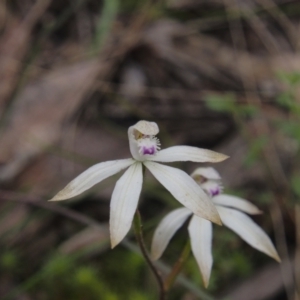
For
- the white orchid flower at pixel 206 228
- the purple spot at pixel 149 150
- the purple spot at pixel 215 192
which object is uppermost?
the purple spot at pixel 149 150

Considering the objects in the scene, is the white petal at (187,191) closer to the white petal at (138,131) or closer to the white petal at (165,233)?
the white petal at (138,131)

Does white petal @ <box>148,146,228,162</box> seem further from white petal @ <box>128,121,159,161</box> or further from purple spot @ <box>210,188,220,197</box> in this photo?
purple spot @ <box>210,188,220,197</box>

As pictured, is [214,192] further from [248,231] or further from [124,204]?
[124,204]

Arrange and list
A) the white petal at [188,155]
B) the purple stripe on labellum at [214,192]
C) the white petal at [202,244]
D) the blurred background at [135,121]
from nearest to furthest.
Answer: the white petal at [188,155] < the white petal at [202,244] < the purple stripe on labellum at [214,192] < the blurred background at [135,121]

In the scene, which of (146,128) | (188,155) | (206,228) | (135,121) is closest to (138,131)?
(146,128)

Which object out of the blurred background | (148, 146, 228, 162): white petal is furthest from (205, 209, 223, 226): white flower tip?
the blurred background

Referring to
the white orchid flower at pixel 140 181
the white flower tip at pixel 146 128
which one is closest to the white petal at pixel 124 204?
the white orchid flower at pixel 140 181
